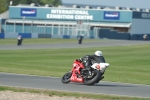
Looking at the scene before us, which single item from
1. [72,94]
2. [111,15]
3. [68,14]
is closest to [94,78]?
[72,94]

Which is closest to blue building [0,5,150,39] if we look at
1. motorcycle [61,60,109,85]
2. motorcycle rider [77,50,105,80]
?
motorcycle [61,60,109,85]

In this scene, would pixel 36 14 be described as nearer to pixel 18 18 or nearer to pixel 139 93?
pixel 18 18

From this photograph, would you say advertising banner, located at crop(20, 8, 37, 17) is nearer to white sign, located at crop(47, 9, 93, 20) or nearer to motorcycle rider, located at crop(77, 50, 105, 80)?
white sign, located at crop(47, 9, 93, 20)

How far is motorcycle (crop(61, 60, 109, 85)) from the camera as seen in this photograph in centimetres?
2098

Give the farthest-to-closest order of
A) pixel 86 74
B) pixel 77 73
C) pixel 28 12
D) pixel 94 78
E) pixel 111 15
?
1. pixel 28 12
2. pixel 111 15
3. pixel 77 73
4. pixel 86 74
5. pixel 94 78

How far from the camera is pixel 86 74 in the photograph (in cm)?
2147

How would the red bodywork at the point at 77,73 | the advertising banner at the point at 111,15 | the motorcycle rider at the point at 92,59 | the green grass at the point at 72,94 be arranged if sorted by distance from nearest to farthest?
the green grass at the point at 72,94 < the motorcycle rider at the point at 92,59 < the red bodywork at the point at 77,73 < the advertising banner at the point at 111,15

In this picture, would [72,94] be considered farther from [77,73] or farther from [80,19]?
[80,19]

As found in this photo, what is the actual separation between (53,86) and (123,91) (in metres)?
2.46

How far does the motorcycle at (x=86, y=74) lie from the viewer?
68.8 feet

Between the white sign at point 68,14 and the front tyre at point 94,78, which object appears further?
the white sign at point 68,14

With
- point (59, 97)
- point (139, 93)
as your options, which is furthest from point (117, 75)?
point (59, 97)

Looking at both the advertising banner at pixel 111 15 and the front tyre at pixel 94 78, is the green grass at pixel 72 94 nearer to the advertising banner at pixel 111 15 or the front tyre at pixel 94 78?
the front tyre at pixel 94 78

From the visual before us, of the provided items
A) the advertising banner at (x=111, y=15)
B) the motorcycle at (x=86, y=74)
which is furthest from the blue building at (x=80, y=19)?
the motorcycle at (x=86, y=74)
